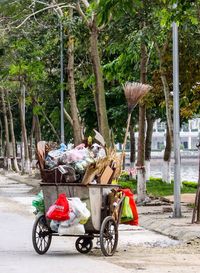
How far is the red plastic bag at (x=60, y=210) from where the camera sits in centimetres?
1357

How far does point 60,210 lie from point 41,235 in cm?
75

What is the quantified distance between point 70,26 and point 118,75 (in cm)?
254

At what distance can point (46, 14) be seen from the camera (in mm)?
36500

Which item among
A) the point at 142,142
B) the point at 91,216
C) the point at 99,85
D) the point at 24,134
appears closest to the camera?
the point at 91,216

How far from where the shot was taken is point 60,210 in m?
13.6

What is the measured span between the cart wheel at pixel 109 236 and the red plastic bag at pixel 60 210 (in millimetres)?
620

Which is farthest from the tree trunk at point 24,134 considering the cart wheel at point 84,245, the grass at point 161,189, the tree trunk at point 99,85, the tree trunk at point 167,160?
the cart wheel at point 84,245

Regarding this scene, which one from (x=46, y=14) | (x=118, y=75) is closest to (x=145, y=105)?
(x=118, y=75)

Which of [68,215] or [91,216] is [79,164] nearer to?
[91,216]

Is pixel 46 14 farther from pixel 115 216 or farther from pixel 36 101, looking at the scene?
pixel 115 216

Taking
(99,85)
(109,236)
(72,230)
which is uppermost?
(99,85)

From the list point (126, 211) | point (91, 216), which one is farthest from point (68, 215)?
point (126, 211)

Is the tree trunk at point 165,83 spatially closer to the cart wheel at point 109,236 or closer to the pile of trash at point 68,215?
the cart wheel at point 109,236

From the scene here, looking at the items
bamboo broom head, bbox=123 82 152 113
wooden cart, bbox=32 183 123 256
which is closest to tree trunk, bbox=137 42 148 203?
bamboo broom head, bbox=123 82 152 113
